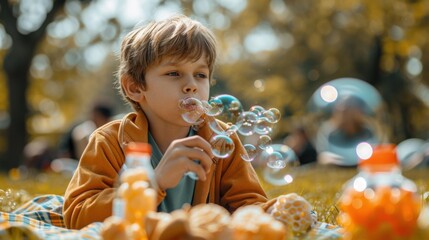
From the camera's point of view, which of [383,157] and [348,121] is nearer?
[383,157]

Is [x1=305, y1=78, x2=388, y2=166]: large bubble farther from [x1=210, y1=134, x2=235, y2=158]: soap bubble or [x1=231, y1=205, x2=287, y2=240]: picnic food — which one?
[x1=231, y1=205, x2=287, y2=240]: picnic food

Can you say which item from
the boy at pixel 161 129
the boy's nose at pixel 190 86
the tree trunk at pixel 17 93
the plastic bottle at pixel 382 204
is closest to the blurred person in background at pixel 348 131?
the boy at pixel 161 129

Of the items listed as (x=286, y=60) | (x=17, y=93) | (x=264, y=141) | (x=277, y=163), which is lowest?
(x=286, y=60)

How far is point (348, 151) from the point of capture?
24.7ft

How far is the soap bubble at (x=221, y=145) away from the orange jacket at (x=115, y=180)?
0.62ft

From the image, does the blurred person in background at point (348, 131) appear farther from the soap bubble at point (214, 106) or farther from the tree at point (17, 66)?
the tree at point (17, 66)

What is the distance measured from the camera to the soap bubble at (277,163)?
3.05 m

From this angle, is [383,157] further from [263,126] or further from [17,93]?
[17,93]

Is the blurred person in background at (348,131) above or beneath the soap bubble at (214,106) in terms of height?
beneath

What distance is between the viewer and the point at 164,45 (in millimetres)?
2727

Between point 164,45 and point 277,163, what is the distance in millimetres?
763

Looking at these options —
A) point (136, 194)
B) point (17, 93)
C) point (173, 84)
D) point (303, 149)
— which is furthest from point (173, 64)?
point (17, 93)

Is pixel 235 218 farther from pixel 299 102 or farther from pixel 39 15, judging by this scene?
pixel 299 102

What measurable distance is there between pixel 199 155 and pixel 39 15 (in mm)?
12455
